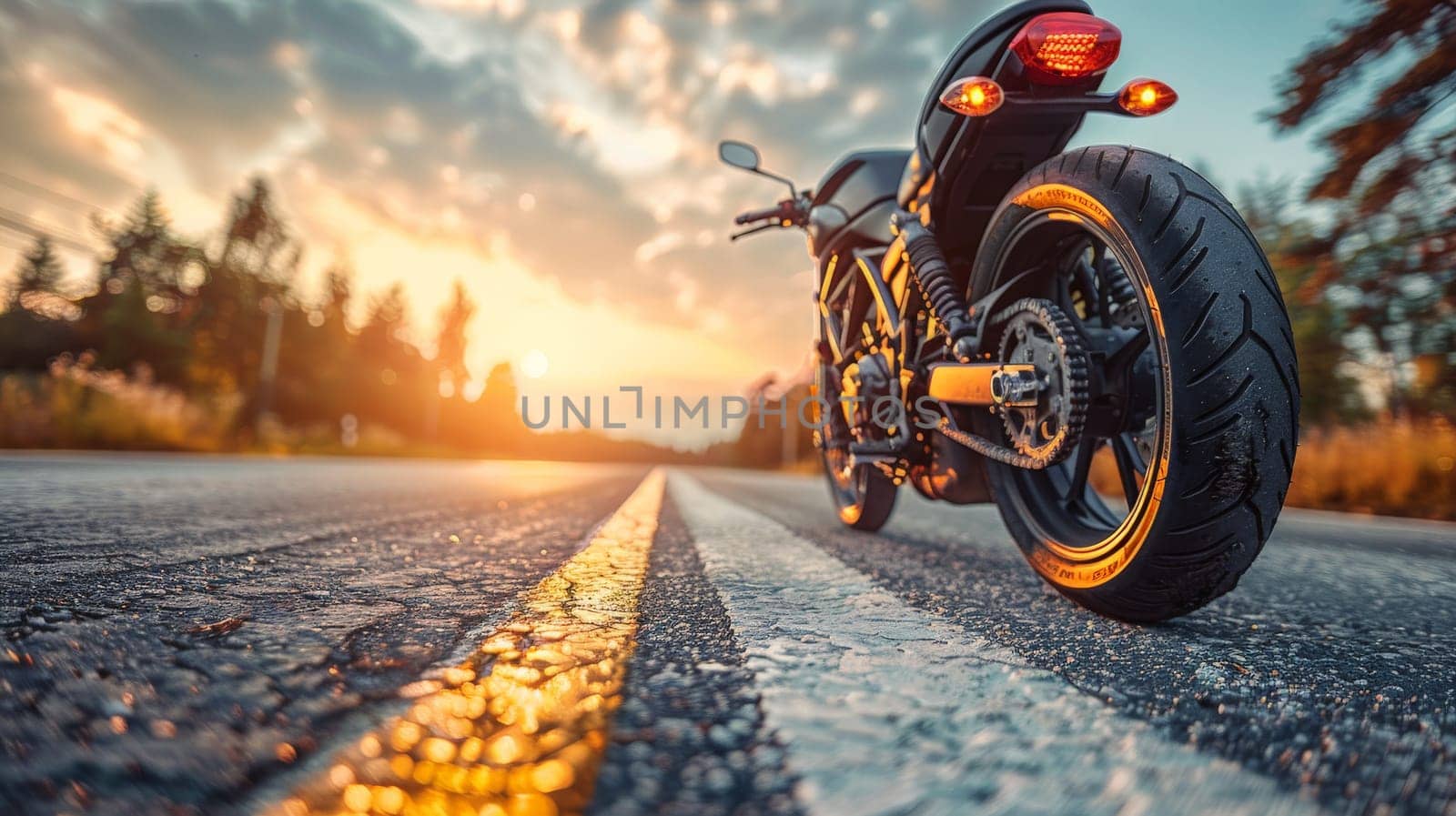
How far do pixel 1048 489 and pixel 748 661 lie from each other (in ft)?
4.51

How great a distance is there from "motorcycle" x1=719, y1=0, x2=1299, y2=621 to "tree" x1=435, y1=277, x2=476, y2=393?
2196 inches

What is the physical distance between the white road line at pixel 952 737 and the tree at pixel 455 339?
5718cm

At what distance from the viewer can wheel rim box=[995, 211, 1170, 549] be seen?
1.42 metres

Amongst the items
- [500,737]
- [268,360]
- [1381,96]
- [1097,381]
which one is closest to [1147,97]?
[1097,381]

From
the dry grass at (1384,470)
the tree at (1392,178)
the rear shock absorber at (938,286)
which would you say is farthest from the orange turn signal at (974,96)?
the dry grass at (1384,470)

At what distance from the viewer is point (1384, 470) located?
8438mm

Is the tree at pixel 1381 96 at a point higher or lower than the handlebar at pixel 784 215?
higher

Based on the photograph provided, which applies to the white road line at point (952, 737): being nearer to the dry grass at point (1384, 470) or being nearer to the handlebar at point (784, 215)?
the handlebar at point (784, 215)

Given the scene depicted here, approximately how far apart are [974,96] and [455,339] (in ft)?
188

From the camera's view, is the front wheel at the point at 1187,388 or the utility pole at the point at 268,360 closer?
the front wheel at the point at 1187,388

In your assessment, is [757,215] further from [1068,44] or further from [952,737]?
[952,737]

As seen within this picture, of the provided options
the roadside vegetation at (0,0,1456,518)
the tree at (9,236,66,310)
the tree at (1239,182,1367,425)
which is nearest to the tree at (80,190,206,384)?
the roadside vegetation at (0,0,1456,518)

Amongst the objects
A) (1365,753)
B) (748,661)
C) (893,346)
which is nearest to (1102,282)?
(893,346)

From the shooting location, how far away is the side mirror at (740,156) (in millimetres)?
3436
